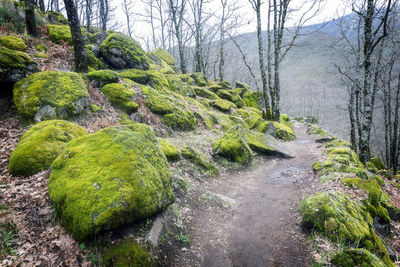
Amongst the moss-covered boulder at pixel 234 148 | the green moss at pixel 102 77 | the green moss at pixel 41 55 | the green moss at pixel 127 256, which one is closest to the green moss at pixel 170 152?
the moss-covered boulder at pixel 234 148

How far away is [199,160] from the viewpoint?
8289mm

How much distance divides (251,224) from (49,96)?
8.16 metres

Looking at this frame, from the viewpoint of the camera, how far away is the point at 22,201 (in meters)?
3.87

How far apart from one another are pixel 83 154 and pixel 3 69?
5028mm

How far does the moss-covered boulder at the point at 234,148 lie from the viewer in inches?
378

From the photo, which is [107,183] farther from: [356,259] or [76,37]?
[76,37]

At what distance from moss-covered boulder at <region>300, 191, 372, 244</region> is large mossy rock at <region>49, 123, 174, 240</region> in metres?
3.78

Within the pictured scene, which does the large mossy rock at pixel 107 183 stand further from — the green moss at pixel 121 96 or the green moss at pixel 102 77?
the green moss at pixel 102 77

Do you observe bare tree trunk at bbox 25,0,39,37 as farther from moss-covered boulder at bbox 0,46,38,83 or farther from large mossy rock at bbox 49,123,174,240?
large mossy rock at bbox 49,123,174,240

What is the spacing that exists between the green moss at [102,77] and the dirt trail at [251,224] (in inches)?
310

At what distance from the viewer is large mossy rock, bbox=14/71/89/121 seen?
6.36 meters

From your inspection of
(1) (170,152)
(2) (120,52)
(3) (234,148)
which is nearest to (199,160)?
(1) (170,152)

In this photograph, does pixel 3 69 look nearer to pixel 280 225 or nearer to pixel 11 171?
pixel 11 171

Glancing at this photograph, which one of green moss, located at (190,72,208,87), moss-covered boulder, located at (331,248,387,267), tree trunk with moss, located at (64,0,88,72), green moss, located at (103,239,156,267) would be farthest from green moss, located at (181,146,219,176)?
green moss, located at (190,72,208,87)
